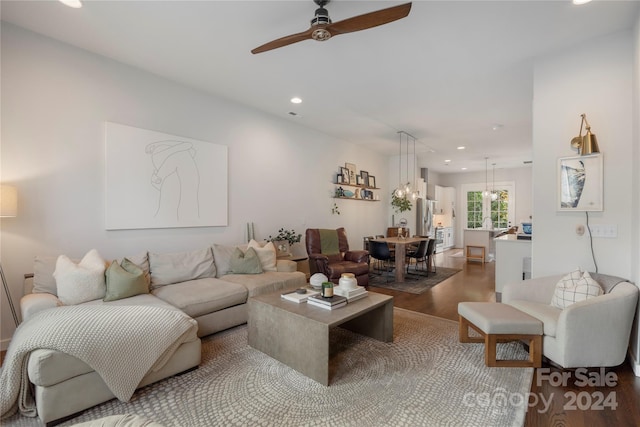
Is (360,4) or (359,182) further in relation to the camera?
(359,182)

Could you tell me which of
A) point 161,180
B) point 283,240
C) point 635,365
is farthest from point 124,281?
point 635,365

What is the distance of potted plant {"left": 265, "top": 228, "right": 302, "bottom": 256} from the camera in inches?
187

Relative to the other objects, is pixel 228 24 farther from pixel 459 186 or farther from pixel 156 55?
pixel 459 186

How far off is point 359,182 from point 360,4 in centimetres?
458

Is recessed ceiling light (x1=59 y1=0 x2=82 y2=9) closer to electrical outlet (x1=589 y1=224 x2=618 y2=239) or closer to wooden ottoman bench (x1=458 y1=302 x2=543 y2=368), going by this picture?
wooden ottoman bench (x1=458 y1=302 x2=543 y2=368)

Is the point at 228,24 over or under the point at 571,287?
over

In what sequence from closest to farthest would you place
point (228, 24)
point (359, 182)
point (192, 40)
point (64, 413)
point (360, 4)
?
point (64, 413) < point (360, 4) < point (228, 24) < point (192, 40) < point (359, 182)

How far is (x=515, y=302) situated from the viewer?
285 cm

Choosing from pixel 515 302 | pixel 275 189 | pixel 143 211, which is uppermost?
pixel 275 189

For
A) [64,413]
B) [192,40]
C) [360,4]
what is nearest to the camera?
[64,413]

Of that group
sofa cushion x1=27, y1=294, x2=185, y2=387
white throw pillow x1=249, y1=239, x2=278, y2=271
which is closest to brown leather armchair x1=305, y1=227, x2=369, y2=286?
white throw pillow x1=249, y1=239, x2=278, y2=271

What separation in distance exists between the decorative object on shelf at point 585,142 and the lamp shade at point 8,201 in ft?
16.2

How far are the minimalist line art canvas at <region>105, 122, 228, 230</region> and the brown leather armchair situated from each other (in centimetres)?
144

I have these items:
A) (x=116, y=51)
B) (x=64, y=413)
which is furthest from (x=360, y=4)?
(x=64, y=413)
